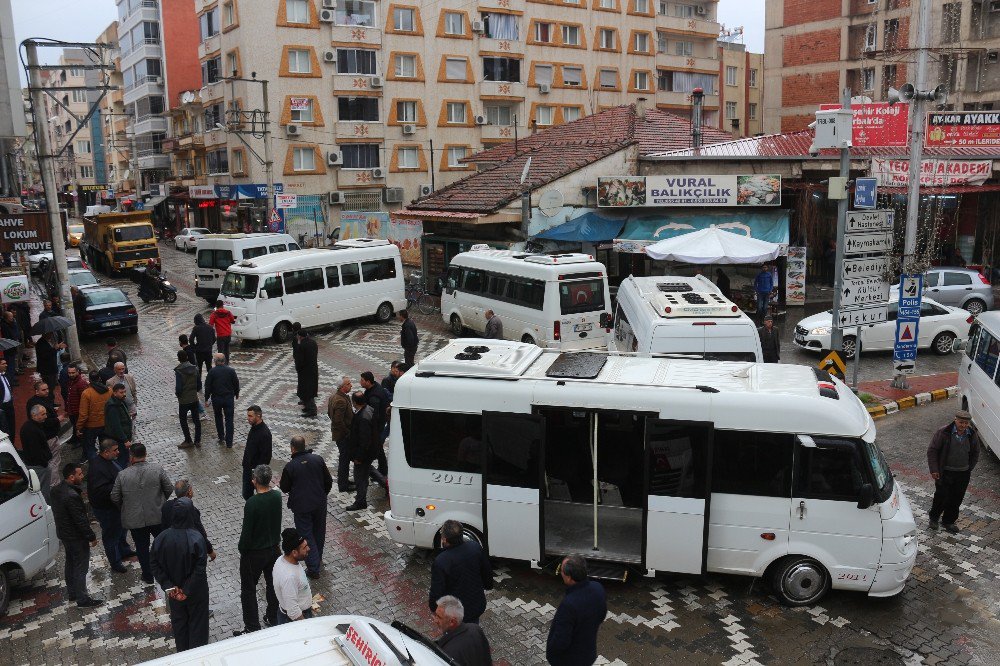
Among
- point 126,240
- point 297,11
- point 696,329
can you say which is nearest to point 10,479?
point 696,329

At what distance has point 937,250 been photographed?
28047 mm

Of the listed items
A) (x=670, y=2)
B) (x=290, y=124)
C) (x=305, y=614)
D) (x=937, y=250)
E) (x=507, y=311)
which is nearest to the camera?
(x=305, y=614)

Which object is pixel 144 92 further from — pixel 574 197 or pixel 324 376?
pixel 324 376

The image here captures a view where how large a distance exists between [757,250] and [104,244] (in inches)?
1129

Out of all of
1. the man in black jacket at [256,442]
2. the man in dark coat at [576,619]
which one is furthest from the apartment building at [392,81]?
the man in dark coat at [576,619]

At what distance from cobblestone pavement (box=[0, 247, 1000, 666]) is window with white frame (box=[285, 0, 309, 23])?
3480 centimetres

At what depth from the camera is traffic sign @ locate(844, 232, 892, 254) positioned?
14.0 metres

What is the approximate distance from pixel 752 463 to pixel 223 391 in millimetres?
8746

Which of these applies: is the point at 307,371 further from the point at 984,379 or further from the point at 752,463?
the point at 984,379

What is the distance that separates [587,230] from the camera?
79.7ft

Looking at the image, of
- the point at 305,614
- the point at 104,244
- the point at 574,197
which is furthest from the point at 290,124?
the point at 305,614

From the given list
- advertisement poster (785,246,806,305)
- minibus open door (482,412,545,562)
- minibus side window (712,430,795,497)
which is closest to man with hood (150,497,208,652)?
minibus open door (482,412,545,562)

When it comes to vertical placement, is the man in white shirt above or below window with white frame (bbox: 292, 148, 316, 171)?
below

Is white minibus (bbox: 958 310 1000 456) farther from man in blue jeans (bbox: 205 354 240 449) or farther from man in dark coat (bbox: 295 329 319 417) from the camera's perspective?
man in blue jeans (bbox: 205 354 240 449)
